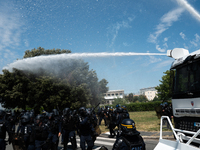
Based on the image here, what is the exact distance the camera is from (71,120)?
7.43 meters

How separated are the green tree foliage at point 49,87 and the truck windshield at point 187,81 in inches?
759

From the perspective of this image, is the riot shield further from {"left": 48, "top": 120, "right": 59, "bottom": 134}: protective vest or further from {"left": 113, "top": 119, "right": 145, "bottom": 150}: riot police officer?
{"left": 113, "top": 119, "right": 145, "bottom": 150}: riot police officer

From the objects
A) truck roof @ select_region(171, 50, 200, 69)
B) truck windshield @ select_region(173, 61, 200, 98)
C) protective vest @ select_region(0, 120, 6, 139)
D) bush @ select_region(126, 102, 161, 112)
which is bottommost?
bush @ select_region(126, 102, 161, 112)

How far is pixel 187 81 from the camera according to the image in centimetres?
523

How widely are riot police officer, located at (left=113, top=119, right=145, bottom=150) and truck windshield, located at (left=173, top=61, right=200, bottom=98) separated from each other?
262 cm

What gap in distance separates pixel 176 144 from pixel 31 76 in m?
24.5

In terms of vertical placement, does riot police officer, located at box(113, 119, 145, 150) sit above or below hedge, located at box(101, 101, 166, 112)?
above

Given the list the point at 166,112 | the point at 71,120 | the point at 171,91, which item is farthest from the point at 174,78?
the point at 166,112

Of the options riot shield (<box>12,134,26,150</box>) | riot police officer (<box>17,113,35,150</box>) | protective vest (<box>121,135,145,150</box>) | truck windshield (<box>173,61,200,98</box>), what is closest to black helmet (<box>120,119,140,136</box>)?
protective vest (<box>121,135,145,150</box>)

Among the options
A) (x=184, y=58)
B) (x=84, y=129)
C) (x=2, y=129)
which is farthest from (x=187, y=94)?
(x=2, y=129)

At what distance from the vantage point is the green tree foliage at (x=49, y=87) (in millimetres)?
23297

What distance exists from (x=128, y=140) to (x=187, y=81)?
10.7 ft

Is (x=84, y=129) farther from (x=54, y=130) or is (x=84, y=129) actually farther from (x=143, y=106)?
(x=143, y=106)

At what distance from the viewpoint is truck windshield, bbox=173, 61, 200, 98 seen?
4.84m
